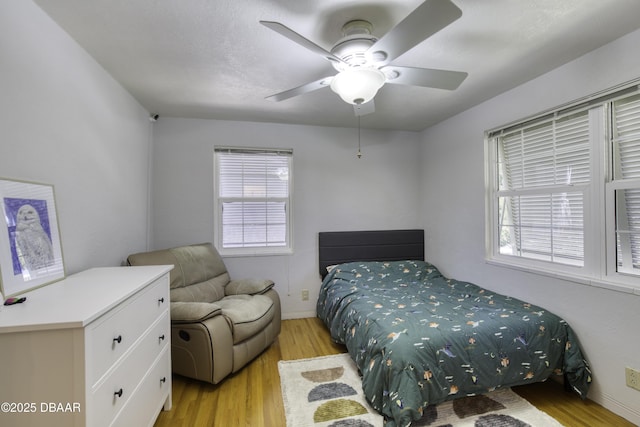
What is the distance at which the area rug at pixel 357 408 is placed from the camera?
167 centimetres

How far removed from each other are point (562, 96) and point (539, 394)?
6.98 feet

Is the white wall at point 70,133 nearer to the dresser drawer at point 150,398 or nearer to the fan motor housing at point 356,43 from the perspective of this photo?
the dresser drawer at point 150,398

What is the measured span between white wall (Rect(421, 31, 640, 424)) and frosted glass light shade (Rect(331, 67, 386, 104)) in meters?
1.50

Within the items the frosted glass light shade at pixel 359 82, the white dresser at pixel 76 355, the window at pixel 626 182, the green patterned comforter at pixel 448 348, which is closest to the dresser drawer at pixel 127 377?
the white dresser at pixel 76 355

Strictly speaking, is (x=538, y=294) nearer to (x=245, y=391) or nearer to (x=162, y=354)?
(x=245, y=391)

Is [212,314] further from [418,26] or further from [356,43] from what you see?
[418,26]

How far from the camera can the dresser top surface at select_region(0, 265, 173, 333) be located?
90cm

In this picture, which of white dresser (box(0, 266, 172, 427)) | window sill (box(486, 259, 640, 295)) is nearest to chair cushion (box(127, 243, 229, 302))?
white dresser (box(0, 266, 172, 427))

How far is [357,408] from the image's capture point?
1.78 meters

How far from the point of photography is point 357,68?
1.49m

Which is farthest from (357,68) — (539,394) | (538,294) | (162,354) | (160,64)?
(539,394)

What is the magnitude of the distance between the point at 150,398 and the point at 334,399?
110 centimetres

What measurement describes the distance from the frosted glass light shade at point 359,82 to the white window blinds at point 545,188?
1.61m

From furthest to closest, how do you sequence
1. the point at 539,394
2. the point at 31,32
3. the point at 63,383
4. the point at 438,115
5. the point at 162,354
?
the point at 438,115
the point at 539,394
the point at 162,354
the point at 31,32
the point at 63,383
